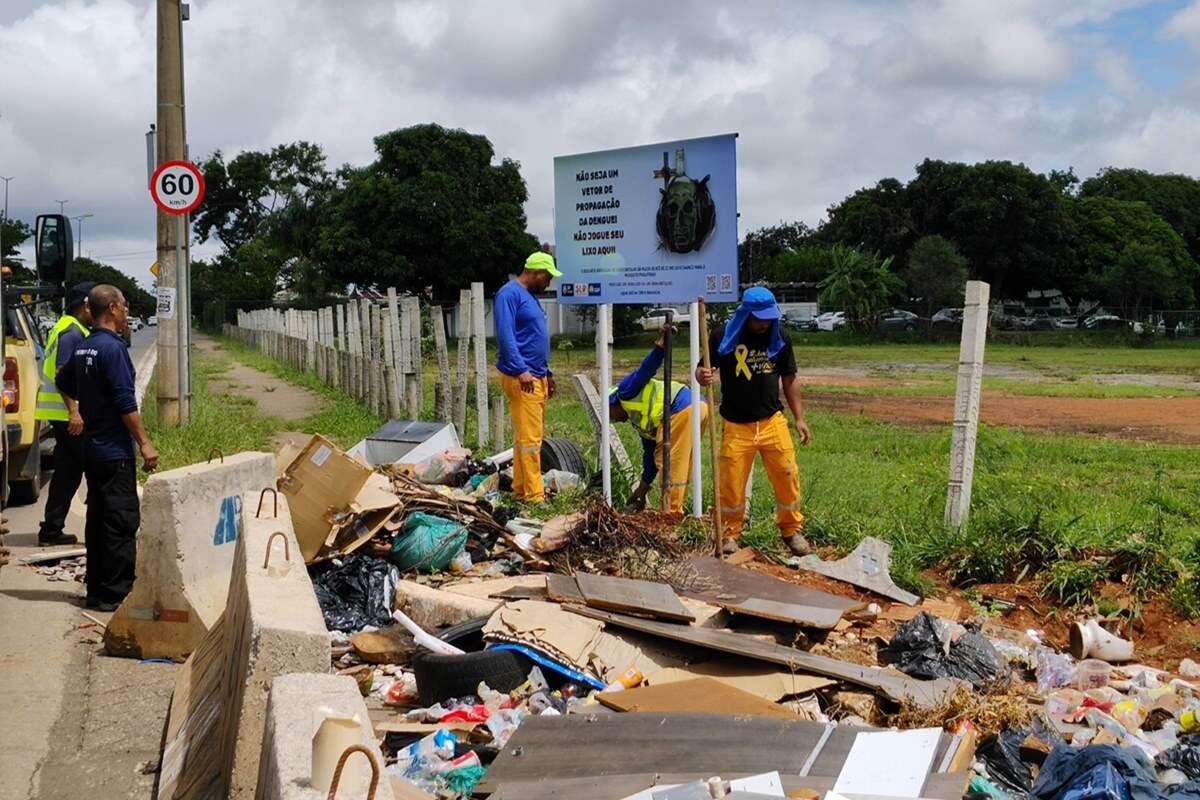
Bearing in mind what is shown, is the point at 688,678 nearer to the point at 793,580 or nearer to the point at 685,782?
the point at 685,782

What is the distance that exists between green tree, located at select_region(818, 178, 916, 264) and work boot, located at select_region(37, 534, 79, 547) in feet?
186

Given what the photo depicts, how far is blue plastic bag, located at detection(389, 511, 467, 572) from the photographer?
320 inches

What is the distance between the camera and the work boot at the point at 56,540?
30.8 feet

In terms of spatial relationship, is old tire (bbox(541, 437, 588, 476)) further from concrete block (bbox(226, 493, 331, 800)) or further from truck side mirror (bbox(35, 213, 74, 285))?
concrete block (bbox(226, 493, 331, 800))

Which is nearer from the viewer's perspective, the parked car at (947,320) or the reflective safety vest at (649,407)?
the reflective safety vest at (649,407)

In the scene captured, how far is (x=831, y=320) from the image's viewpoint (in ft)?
214

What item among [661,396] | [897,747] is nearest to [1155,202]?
[661,396]

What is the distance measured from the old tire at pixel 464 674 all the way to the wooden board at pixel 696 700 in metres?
0.59

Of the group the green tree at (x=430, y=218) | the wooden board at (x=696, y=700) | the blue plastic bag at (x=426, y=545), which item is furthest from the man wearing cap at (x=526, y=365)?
the green tree at (x=430, y=218)

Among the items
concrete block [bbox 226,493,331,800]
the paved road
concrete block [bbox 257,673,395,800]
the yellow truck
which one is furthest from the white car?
concrete block [bbox 257,673,395,800]

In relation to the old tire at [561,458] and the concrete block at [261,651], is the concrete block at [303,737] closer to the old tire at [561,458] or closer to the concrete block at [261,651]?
the concrete block at [261,651]

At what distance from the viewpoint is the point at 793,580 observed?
26.9 ft

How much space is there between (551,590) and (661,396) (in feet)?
10.8

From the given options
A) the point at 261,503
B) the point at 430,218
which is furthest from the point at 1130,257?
the point at 261,503
